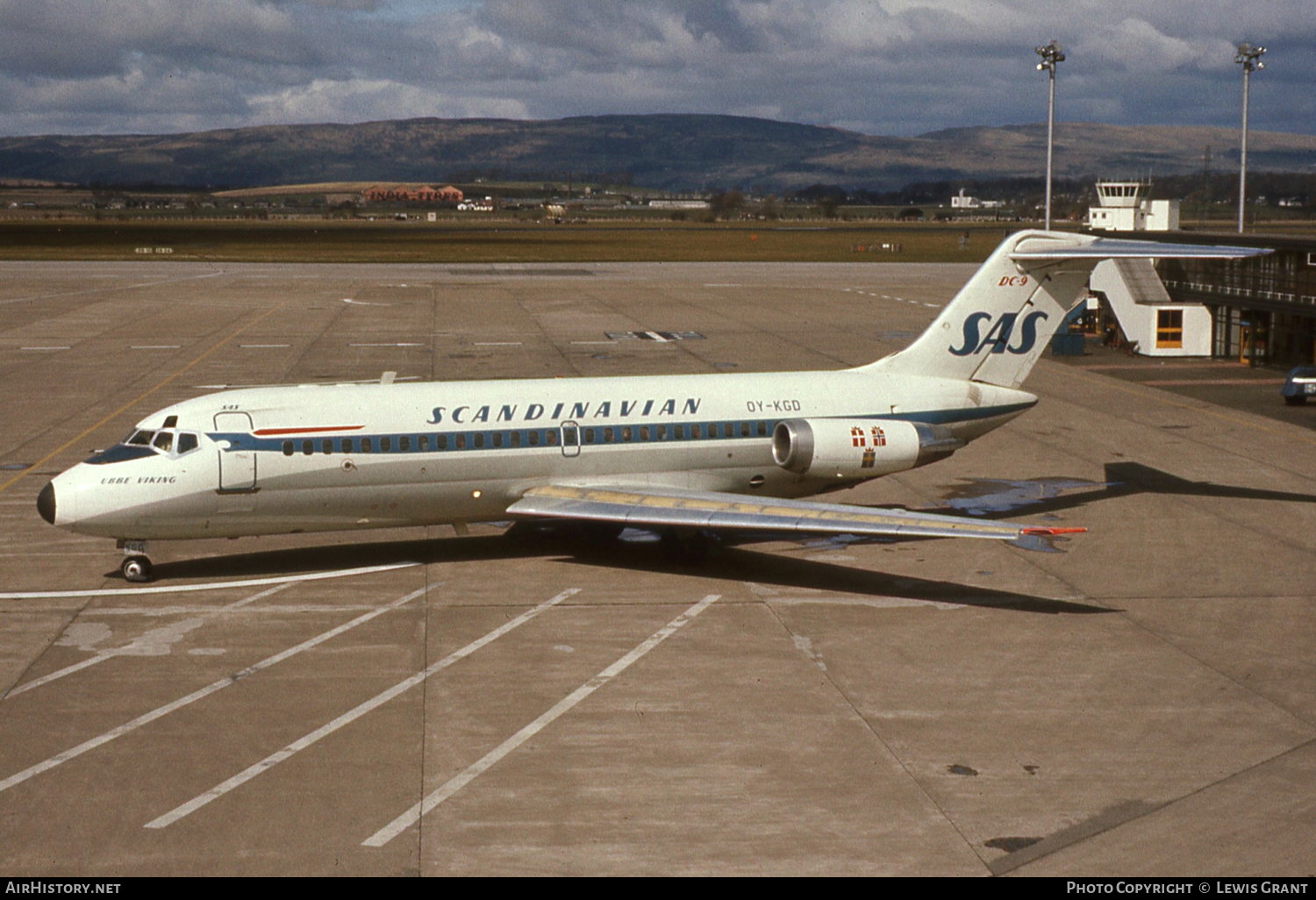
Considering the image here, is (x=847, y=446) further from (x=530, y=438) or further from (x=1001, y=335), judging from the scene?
(x=530, y=438)

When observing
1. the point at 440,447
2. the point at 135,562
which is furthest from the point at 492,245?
the point at 135,562

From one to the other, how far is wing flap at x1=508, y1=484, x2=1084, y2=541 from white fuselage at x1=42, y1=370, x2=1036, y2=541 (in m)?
0.79

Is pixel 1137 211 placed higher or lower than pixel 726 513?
higher

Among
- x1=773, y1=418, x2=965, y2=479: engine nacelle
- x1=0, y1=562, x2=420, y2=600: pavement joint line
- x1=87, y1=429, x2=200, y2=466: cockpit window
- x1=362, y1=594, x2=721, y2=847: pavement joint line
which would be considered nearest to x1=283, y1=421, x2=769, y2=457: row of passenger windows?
x1=773, y1=418, x2=965, y2=479: engine nacelle

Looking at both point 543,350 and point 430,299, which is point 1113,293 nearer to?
point 543,350

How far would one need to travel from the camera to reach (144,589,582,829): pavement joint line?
1475 centimetres

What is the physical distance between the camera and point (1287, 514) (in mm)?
28797

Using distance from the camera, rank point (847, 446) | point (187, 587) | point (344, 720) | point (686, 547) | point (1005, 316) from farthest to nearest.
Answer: point (1005, 316)
point (686, 547)
point (847, 446)
point (187, 587)
point (344, 720)

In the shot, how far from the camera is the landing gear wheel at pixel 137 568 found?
2389cm

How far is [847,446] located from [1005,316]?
5284 mm

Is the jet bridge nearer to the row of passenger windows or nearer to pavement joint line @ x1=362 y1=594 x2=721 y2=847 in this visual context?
the row of passenger windows

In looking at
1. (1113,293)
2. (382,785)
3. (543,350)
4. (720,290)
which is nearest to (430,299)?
(720,290)

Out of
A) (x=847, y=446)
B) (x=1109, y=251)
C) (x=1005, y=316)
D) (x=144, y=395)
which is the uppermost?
(x=1109, y=251)

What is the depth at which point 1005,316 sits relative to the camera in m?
28.1
